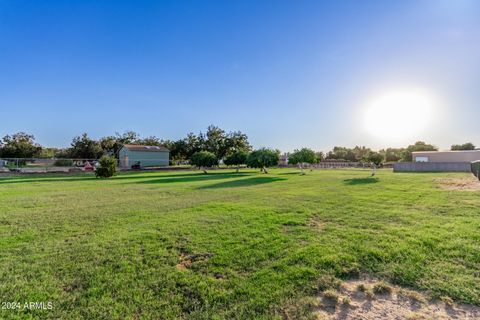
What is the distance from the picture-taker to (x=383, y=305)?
2.70 metres

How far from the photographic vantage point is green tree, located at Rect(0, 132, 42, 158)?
130 feet

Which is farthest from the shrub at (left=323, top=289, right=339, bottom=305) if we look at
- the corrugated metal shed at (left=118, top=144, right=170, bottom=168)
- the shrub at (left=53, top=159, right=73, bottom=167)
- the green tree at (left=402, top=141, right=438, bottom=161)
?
the green tree at (left=402, top=141, right=438, bottom=161)

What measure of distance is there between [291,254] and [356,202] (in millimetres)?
5322

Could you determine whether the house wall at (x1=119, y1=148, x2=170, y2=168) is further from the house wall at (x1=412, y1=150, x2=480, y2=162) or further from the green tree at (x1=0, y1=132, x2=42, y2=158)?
the house wall at (x1=412, y1=150, x2=480, y2=162)

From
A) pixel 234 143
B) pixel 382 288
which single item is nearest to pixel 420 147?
pixel 234 143

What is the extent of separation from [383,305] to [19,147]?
53.5 meters

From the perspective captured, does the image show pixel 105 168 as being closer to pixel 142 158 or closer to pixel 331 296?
pixel 142 158

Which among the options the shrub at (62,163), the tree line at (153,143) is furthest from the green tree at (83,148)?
the shrub at (62,163)

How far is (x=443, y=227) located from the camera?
16.4 ft

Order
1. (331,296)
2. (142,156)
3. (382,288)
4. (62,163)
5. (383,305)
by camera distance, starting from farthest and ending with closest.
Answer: (142,156), (62,163), (382,288), (331,296), (383,305)

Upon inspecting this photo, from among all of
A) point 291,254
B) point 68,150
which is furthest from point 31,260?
point 68,150

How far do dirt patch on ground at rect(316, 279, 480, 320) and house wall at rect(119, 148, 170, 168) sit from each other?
3984 cm

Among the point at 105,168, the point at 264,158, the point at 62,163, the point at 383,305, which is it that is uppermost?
the point at 264,158

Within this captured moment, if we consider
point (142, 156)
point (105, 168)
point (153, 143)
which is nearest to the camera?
point (105, 168)
